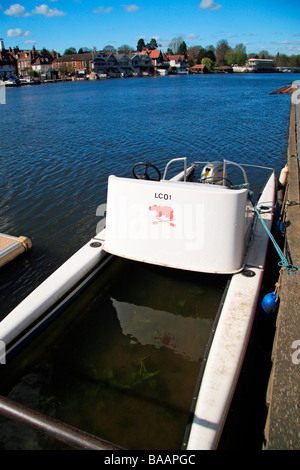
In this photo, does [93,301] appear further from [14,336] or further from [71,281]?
[14,336]

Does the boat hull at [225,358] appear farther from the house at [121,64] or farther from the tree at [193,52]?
the tree at [193,52]

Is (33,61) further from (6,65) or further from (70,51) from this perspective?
(70,51)

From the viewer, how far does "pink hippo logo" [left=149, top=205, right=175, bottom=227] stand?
446cm

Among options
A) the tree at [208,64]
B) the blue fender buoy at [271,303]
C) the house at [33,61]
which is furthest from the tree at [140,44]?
the blue fender buoy at [271,303]

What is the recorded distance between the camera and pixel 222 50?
529ft

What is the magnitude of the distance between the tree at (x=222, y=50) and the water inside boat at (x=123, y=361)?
6928 inches

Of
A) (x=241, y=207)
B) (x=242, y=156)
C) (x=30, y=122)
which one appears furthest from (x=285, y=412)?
(x=30, y=122)

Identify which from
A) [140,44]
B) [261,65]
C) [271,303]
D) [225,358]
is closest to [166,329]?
[225,358]

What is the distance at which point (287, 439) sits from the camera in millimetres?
2287

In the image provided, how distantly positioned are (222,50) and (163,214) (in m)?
186

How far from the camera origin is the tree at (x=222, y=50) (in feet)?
513

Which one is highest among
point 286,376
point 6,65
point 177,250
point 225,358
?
point 6,65

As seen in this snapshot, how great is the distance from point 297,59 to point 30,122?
15881 centimetres

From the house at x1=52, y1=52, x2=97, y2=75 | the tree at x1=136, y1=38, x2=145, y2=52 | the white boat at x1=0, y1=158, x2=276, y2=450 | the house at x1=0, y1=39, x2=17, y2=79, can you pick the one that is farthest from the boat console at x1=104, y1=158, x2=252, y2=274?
the tree at x1=136, y1=38, x2=145, y2=52
